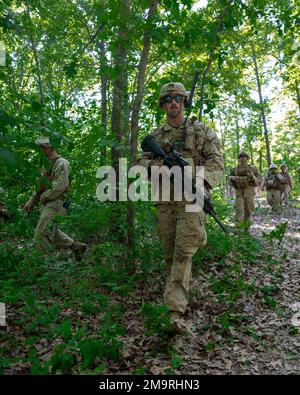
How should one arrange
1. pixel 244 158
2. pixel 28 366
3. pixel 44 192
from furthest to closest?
pixel 244 158 < pixel 44 192 < pixel 28 366

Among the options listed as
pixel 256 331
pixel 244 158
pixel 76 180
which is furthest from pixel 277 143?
pixel 256 331

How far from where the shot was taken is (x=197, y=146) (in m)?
4.90

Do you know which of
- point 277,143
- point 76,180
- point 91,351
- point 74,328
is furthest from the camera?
point 277,143

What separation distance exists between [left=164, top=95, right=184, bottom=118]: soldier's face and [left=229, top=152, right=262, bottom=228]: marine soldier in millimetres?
6687

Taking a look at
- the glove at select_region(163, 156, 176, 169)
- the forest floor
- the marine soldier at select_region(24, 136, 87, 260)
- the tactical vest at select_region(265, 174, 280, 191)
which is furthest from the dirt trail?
Result: the tactical vest at select_region(265, 174, 280, 191)

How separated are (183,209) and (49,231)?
8.95 ft

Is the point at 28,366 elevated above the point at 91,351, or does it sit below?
below

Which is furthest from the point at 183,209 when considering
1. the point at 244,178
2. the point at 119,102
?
the point at 244,178

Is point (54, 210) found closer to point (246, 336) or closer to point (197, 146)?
point (197, 146)

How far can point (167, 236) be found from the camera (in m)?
4.94

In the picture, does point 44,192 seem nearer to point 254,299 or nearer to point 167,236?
point 167,236

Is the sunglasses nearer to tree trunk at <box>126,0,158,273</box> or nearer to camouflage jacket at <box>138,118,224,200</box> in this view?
camouflage jacket at <box>138,118,224,200</box>

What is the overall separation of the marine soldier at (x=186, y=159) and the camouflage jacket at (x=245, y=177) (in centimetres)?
656
